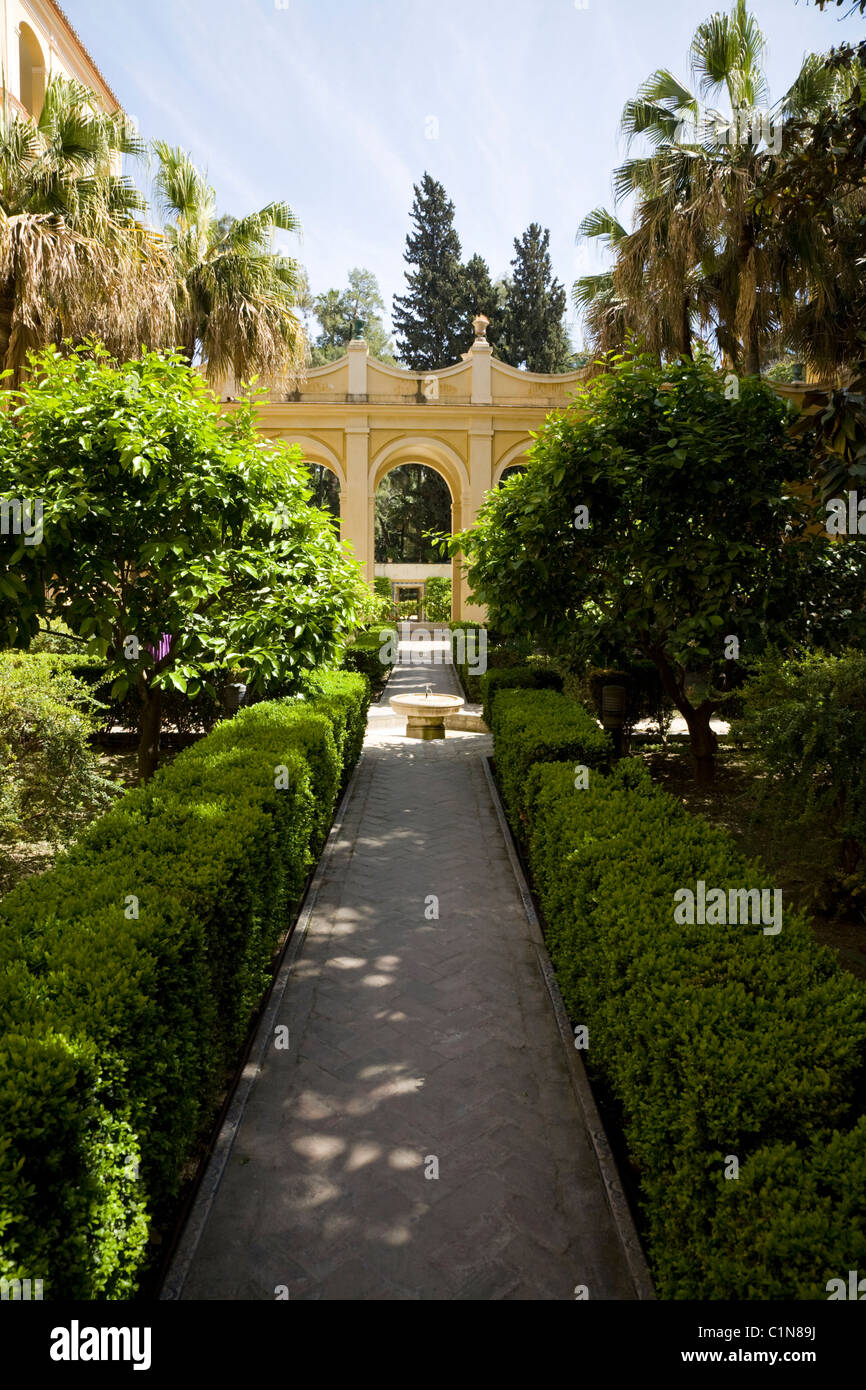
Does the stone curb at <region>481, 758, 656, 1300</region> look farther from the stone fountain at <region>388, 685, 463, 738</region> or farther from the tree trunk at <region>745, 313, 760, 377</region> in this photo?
the tree trunk at <region>745, 313, 760, 377</region>

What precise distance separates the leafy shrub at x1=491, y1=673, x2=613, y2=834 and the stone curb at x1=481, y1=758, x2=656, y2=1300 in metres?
1.23

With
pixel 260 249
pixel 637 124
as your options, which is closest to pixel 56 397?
pixel 260 249

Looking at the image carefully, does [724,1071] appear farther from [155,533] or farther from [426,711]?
[426,711]

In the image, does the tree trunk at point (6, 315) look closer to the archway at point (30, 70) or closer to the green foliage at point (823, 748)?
the green foliage at point (823, 748)

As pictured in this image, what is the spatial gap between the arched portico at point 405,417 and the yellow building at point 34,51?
332 inches

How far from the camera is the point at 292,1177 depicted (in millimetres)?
2994

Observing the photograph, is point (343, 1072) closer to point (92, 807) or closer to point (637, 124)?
point (92, 807)

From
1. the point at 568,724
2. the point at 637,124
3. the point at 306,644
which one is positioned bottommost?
the point at 568,724

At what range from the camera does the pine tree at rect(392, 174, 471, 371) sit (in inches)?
1636

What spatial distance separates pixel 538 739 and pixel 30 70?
1944 centimetres

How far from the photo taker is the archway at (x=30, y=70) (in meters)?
15.7

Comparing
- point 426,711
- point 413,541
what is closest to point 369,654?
point 426,711

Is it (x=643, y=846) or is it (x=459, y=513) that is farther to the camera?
(x=459, y=513)
